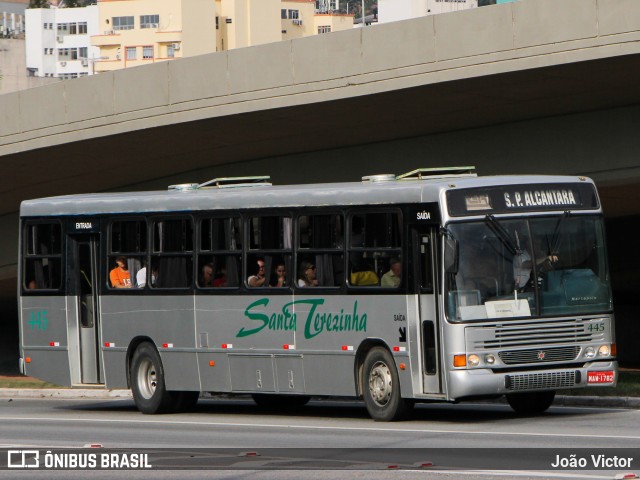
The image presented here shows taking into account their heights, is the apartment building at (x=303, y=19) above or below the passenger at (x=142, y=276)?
above

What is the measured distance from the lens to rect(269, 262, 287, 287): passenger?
60.0 feet

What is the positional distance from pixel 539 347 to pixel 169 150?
1564cm

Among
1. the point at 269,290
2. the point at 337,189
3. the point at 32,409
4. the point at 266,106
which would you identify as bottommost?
the point at 32,409

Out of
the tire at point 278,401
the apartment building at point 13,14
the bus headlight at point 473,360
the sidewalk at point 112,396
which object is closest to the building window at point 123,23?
the apartment building at point 13,14

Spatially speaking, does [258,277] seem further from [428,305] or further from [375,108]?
[375,108]

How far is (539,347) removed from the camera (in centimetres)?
1619

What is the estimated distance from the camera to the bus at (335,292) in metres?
16.2

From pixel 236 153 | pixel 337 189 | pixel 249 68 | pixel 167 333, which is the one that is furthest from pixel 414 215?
pixel 236 153

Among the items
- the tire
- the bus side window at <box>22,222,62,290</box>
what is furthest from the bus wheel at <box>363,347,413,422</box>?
the bus side window at <box>22,222,62,290</box>

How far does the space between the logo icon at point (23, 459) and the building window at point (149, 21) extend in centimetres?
9520

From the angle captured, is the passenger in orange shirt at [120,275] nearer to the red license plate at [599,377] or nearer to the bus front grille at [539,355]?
the bus front grille at [539,355]

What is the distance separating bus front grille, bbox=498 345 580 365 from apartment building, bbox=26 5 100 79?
133777mm

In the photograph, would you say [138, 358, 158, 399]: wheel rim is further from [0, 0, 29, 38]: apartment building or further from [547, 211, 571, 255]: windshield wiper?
[0, 0, 29, 38]: apartment building

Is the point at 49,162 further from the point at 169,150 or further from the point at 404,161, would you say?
the point at 404,161
